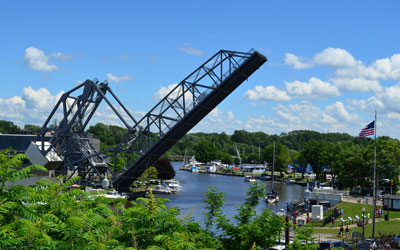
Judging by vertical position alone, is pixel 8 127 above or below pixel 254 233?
above

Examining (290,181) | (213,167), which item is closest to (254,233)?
(290,181)

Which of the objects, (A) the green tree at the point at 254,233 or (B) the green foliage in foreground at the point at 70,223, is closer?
(B) the green foliage in foreground at the point at 70,223

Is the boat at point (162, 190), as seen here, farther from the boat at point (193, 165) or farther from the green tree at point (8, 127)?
the green tree at point (8, 127)

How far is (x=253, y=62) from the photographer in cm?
3581

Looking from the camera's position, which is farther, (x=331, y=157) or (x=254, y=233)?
(x=331, y=157)

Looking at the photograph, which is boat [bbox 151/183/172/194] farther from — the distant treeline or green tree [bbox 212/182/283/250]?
green tree [bbox 212/182/283/250]

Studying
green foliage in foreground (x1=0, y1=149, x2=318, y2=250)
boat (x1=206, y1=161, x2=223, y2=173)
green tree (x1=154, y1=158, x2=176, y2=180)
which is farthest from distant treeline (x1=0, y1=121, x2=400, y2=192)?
green foliage in foreground (x1=0, y1=149, x2=318, y2=250)

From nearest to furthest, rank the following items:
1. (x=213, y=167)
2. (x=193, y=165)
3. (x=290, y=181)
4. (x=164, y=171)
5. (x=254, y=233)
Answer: (x=254, y=233) < (x=164, y=171) < (x=290, y=181) < (x=213, y=167) < (x=193, y=165)

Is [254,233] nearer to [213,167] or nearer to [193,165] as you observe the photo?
[213,167]

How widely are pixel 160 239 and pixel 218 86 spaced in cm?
2938

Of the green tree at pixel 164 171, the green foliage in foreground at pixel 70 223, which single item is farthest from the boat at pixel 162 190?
the green foliage in foreground at pixel 70 223

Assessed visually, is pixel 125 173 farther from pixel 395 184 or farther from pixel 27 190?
pixel 27 190

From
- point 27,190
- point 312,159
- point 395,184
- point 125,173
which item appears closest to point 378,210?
point 395,184

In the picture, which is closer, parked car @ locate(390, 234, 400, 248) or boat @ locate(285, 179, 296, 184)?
parked car @ locate(390, 234, 400, 248)
